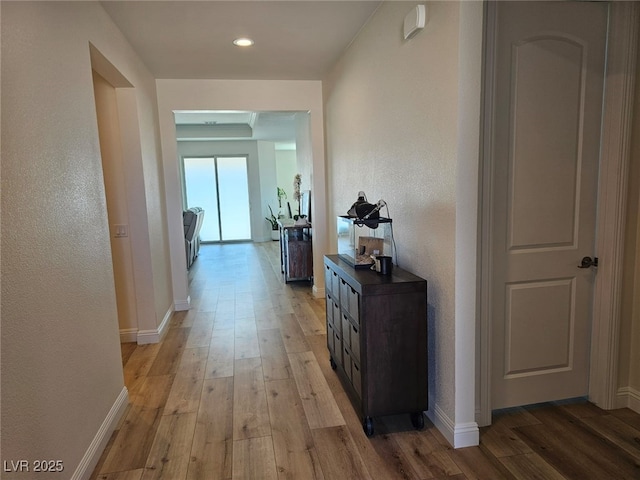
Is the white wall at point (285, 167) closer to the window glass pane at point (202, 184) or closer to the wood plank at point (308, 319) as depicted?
the window glass pane at point (202, 184)

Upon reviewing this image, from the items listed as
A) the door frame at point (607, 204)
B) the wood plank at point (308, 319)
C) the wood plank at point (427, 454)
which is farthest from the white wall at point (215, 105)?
the wood plank at point (427, 454)

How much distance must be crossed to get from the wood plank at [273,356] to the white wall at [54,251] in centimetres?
104

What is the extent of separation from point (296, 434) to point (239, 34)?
2951mm

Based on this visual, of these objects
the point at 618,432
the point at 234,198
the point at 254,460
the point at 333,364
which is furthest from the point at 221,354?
the point at 234,198

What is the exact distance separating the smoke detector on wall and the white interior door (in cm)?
37

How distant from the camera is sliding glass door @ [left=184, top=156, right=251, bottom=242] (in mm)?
10008

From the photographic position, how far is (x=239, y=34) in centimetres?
317

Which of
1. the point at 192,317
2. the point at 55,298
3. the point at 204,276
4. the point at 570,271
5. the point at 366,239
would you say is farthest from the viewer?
the point at 204,276

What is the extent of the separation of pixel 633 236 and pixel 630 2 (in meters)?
1.29

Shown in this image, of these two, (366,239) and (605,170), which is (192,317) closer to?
(366,239)

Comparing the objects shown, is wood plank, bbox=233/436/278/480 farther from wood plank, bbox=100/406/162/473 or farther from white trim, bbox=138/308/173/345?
white trim, bbox=138/308/173/345

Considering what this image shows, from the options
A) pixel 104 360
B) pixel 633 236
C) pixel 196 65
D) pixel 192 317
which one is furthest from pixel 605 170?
pixel 192 317

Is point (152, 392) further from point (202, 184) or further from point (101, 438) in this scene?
point (202, 184)

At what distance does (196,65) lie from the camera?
3.91m
